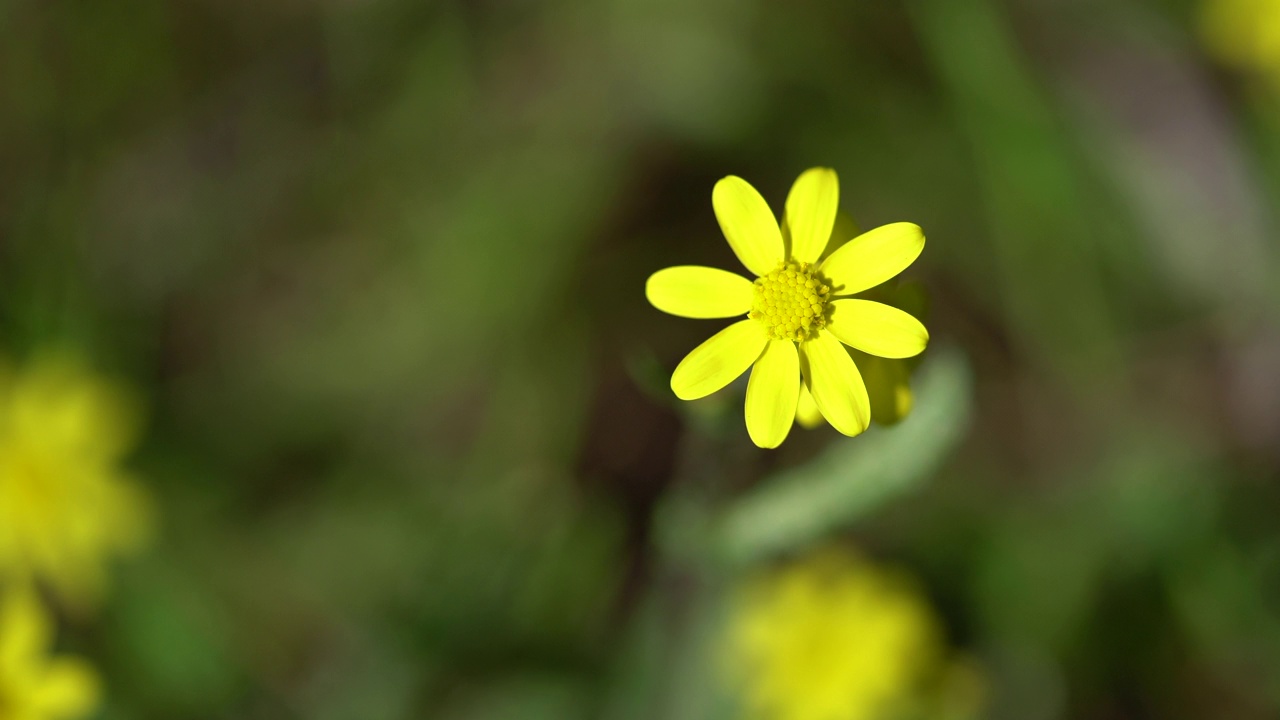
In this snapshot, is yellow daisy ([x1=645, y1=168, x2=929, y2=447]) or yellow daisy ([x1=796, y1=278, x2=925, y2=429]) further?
yellow daisy ([x1=796, y1=278, x2=925, y2=429])

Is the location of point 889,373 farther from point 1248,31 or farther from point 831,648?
point 1248,31

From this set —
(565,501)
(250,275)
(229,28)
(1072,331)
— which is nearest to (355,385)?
(250,275)

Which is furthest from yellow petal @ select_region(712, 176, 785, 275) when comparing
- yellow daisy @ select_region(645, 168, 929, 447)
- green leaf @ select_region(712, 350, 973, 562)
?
green leaf @ select_region(712, 350, 973, 562)

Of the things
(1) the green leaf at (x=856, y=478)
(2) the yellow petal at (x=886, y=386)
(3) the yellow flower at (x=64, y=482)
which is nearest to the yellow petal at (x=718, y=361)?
(2) the yellow petal at (x=886, y=386)

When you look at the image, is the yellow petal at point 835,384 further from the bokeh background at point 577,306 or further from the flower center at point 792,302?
the bokeh background at point 577,306

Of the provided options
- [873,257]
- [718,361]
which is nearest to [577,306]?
[718,361]

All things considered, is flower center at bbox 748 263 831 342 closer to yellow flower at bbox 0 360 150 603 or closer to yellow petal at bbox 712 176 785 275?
yellow petal at bbox 712 176 785 275
